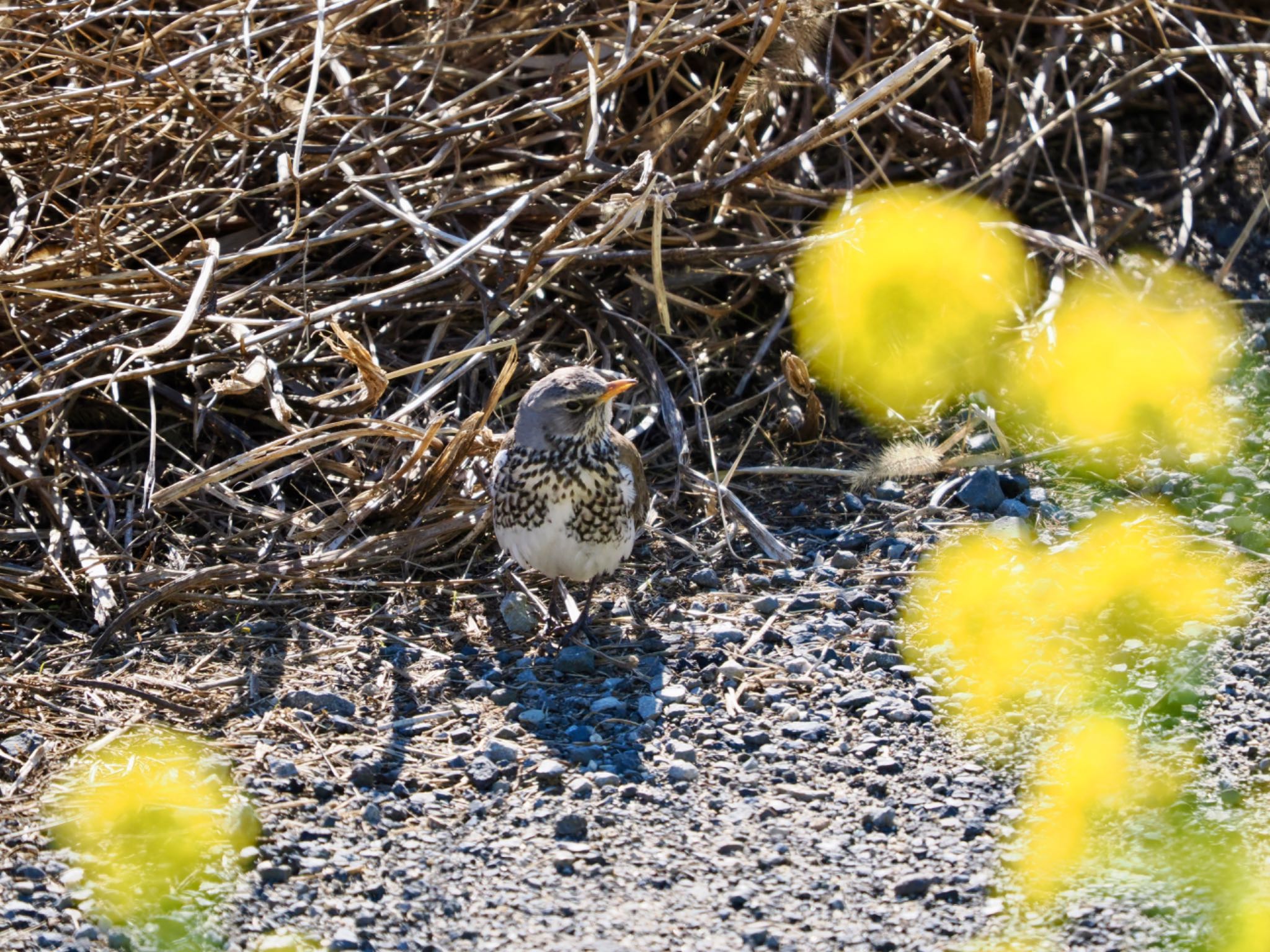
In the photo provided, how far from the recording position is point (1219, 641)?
13.6 ft

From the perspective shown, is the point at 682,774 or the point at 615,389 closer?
the point at 682,774

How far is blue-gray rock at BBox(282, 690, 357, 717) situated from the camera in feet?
13.3

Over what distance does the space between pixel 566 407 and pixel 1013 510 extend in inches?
65.5

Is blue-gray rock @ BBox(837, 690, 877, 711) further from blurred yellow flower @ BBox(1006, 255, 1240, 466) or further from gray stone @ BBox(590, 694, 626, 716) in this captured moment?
blurred yellow flower @ BBox(1006, 255, 1240, 466)

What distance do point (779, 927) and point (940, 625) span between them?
1.57 m

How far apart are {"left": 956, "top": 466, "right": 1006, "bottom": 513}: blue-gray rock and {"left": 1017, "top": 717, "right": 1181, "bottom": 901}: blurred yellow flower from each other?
1395 millimetres

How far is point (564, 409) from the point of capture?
4.48 meters

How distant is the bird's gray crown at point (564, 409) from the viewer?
447 centimetres

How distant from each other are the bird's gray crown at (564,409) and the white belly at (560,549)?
22 centimetres

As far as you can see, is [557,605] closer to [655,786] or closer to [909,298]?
[655,786]

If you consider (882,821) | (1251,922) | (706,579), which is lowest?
(706,579)

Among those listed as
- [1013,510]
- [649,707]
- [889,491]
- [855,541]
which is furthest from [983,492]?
[649,707]

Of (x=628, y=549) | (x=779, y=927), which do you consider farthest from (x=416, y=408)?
(x=779, y=927)

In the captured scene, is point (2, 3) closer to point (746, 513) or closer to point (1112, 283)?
point (746, 513)
